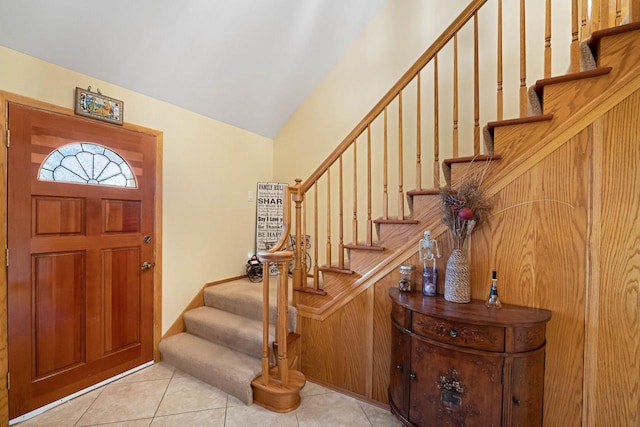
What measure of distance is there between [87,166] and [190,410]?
1906 millimetres

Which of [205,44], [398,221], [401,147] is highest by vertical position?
[205,44]

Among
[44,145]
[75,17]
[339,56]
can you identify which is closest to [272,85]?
[339,56]

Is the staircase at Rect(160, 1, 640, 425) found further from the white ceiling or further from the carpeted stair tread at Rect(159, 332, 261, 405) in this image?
the white ceiling

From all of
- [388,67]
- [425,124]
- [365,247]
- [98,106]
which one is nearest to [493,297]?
[365,247]

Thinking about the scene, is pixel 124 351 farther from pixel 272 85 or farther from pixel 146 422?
pixel 272 85

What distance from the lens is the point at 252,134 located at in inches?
134

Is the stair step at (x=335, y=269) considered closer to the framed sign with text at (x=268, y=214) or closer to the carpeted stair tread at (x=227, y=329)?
the carpeted stair tread at (x=227, y=329)

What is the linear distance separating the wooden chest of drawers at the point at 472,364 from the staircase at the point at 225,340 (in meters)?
1.08

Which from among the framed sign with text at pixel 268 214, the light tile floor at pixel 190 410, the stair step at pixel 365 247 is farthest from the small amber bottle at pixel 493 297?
the framed sign with text at pixel 268 214

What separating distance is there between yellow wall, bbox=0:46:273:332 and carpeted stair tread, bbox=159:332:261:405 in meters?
0.27

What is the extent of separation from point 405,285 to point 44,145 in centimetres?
257

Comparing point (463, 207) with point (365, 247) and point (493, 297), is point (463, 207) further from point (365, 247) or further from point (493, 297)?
point (365, 247)

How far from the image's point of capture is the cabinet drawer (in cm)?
129

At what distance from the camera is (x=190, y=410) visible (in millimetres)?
1839
